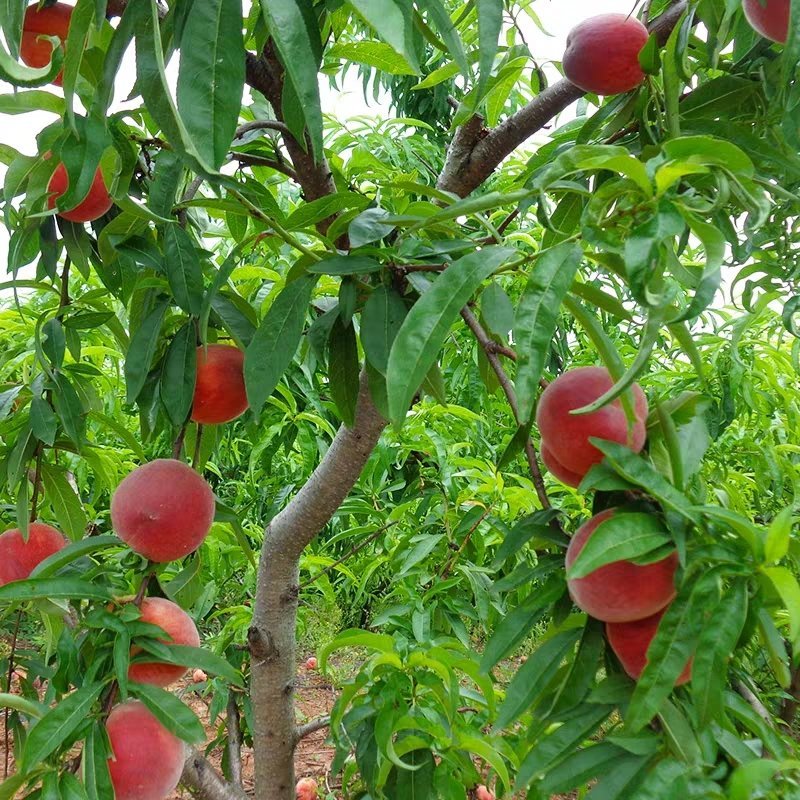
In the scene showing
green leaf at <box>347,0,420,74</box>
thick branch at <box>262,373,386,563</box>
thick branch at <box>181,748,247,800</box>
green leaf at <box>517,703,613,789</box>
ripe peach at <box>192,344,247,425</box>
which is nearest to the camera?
green leaf at <box>347,0,420,74</box>

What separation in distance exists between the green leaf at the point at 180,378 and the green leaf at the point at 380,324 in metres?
0.16

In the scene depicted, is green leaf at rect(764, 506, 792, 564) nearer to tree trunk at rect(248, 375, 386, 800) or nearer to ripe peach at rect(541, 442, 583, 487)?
ripe peach at rect(541, 442, 583, 487)

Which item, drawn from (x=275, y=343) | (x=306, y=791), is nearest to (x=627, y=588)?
(x=275, y=343)

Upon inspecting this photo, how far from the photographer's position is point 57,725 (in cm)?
51

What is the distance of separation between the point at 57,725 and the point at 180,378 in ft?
0.90

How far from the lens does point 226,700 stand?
1295mm

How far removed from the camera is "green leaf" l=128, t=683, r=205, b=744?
534 millimetres

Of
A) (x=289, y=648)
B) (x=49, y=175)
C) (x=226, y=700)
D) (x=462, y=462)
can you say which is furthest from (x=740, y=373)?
(x=49, y=175)

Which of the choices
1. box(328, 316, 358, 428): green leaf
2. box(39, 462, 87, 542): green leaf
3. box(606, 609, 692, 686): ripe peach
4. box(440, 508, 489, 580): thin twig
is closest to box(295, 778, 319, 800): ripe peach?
box(440, 508, 489, 580): thin twig

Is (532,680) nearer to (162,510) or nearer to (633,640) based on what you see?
(633,640)

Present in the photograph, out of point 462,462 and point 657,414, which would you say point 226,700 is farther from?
point 657,414


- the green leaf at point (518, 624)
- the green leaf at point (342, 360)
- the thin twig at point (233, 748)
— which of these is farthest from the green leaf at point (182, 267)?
the thin twig at point (233, 748)

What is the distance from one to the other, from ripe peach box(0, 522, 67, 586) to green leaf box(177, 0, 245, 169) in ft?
1.66

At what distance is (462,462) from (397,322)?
1.89 feet
